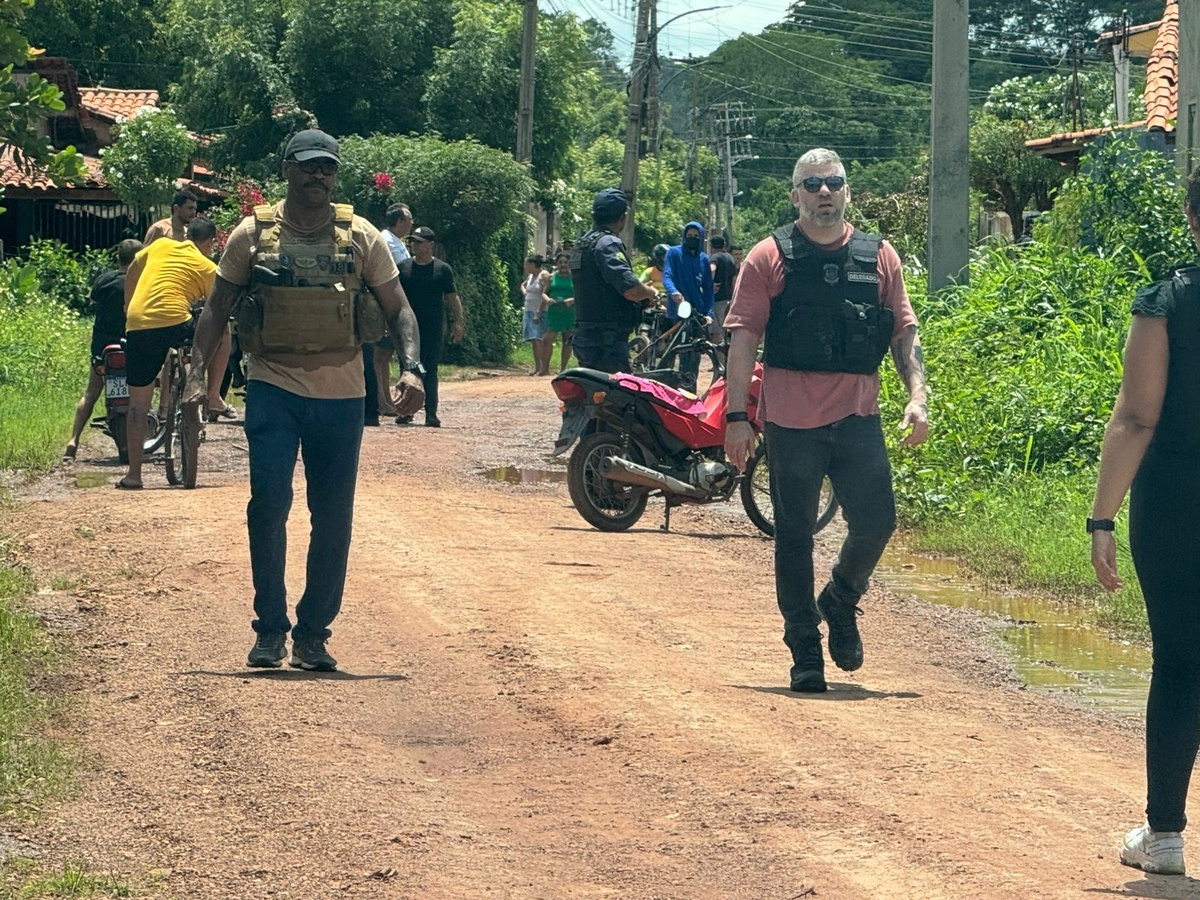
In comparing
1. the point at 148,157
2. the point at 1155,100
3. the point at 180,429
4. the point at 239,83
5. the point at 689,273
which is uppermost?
the point at 239,83

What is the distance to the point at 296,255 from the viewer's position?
713cm

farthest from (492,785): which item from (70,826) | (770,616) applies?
(770,616)

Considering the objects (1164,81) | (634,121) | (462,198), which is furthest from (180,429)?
(634,121)

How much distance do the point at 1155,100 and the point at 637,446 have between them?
583 inches

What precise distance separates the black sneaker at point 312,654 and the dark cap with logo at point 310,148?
1.76 metres

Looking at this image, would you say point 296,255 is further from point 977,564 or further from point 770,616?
point 977,564

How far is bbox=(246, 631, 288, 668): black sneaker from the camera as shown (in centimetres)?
730

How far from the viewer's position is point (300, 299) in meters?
7.11

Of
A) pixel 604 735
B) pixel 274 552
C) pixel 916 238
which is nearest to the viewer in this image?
pixel 604 735

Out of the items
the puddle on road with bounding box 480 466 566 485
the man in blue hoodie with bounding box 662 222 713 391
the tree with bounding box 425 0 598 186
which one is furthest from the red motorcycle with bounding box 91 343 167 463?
the tree with bounding box 425 0 598 186

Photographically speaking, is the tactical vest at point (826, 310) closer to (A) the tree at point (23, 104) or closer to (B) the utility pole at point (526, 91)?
(A) the tree at point (23, 104)

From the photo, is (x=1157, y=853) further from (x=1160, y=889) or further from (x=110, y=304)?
(x=110, y=304)

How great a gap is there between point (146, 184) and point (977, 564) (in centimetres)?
2616

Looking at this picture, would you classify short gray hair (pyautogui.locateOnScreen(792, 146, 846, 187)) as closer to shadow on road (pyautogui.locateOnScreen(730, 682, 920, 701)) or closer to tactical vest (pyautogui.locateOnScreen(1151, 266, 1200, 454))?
shadow on road (pyautogui.locateOnScreen(730, 682, 920, 701))
